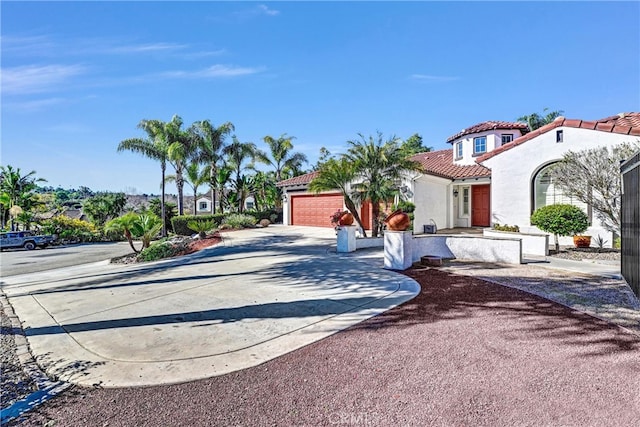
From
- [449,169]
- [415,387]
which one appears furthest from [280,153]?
[415,387]

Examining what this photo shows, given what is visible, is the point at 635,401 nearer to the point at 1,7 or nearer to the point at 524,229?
the point at 1,7

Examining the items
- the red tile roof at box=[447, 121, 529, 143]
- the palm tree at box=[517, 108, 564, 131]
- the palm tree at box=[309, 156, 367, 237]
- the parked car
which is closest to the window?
the red tile roof at box=[447, 121, 529, 143]

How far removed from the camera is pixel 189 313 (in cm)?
571

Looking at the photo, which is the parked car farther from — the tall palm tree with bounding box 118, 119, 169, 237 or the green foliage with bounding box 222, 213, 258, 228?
the green foliage with bounding box 222, 213, 258, 228

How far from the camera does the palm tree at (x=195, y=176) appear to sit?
2809 cm

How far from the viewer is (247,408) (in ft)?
9.76

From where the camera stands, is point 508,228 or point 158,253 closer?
point 508,228

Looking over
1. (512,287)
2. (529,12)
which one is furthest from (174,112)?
(512,287)

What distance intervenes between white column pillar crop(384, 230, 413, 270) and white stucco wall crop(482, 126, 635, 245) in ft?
25.5

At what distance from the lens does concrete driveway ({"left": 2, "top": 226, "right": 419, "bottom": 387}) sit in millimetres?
3928

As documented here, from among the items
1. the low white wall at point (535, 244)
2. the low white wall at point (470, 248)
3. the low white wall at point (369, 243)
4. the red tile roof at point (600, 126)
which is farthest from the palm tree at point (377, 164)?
the low white wall at point (535, 244)

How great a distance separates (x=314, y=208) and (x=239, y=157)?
1113 centimetres

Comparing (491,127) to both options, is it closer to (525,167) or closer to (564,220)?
(525,167)

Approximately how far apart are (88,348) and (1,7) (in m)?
6.72
